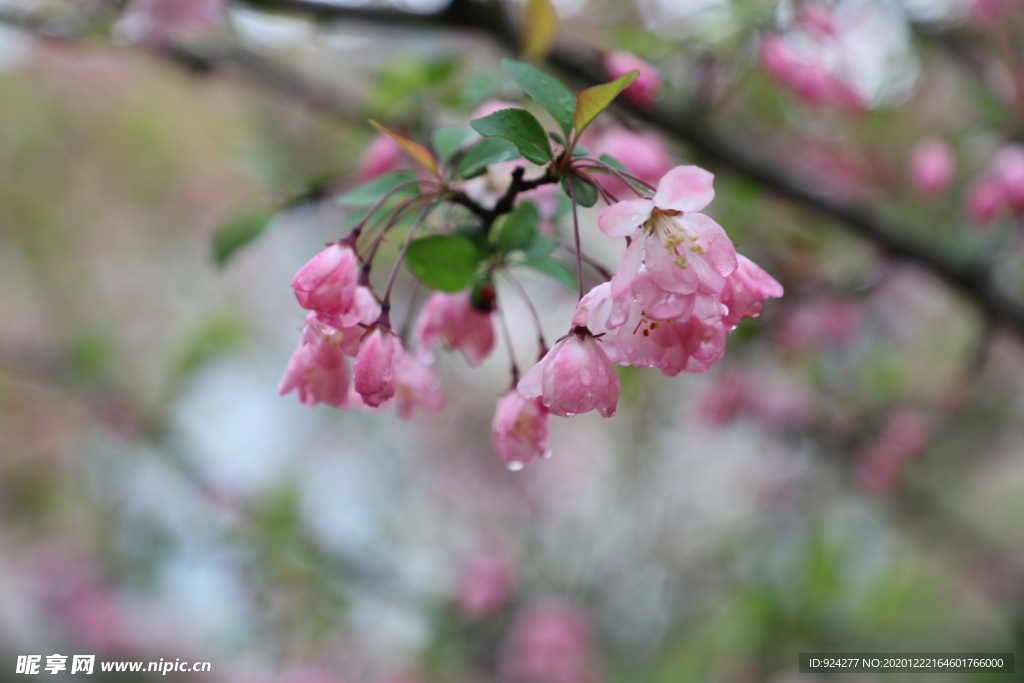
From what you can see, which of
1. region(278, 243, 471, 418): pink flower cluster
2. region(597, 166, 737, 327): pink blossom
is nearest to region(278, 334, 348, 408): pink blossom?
region(278, 243, 471, 418): pink flower cluster

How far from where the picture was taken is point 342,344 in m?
0.50

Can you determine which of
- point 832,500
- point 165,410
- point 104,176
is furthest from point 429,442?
point 104,176

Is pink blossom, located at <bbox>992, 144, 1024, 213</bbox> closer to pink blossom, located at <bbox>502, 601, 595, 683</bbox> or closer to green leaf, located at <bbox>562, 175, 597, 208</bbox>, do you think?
green leaf, located at <bbox>562, 175, 597, 208</bbox>

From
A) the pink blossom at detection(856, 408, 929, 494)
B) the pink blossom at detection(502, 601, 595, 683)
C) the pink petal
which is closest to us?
the pink petal

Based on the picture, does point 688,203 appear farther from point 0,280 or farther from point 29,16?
point 0,280

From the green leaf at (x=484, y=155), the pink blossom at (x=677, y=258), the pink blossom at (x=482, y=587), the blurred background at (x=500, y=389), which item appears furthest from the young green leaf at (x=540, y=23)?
the pink blossom at (x=482, y=587)

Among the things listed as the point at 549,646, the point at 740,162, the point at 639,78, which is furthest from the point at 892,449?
the point at 639,78

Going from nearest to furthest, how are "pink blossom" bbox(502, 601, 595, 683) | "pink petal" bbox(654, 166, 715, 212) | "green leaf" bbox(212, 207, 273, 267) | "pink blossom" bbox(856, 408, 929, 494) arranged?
1. "pink petal" bbox(654, 166, 715, 212)
2. "green leaf" bbox(212, 207, 273, 267)
3. "pink blossom" bbox(856, 408, 929, 494)
4. "pink blossom" bbox(502, 601, 595, 683)

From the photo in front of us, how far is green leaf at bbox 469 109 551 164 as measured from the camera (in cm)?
43

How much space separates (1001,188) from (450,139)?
1.16m

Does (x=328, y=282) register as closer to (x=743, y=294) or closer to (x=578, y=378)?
(x=578, y=378)

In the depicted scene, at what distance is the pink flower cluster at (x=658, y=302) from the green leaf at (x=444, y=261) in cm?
11

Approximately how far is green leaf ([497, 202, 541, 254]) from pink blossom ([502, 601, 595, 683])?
157 centimetres

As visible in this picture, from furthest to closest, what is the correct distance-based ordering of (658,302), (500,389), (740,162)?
(500,389) → (740,162) → (658,302)
